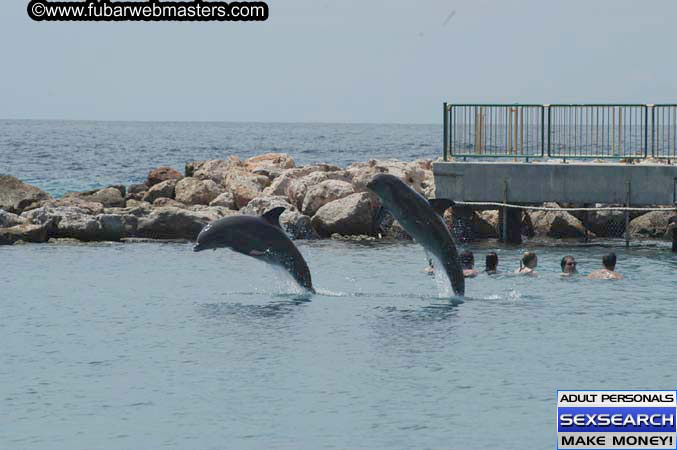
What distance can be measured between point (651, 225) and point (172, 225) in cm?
1324

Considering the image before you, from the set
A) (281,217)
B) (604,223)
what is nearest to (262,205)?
(281,217)

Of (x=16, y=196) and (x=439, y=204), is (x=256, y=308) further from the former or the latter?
(x=16, y=196)

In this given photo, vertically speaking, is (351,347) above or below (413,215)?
below

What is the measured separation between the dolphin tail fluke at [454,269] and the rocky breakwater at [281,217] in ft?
29.8

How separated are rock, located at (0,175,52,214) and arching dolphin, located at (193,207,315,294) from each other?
17151 millimetres

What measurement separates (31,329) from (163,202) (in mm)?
18915

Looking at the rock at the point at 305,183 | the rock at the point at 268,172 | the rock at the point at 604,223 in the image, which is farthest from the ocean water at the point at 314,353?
the rock at the point at 268,172

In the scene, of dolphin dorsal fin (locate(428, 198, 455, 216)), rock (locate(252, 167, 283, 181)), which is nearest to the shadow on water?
dolphin dorsal fin (locate(428, 198, 455, 216))

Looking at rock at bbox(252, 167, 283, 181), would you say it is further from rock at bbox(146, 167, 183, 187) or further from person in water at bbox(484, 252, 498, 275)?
person in water at bbox(484, 252, 498, 275)

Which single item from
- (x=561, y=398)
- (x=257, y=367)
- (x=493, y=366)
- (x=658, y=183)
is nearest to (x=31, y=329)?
(x=257, y=367)

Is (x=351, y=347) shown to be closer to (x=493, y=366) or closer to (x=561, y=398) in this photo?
(x=493, y=366)

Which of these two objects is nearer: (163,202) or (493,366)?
(493,366)

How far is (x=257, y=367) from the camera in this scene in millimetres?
18969

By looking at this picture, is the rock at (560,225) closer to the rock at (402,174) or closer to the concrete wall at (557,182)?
the concrete wall at (557,182)
